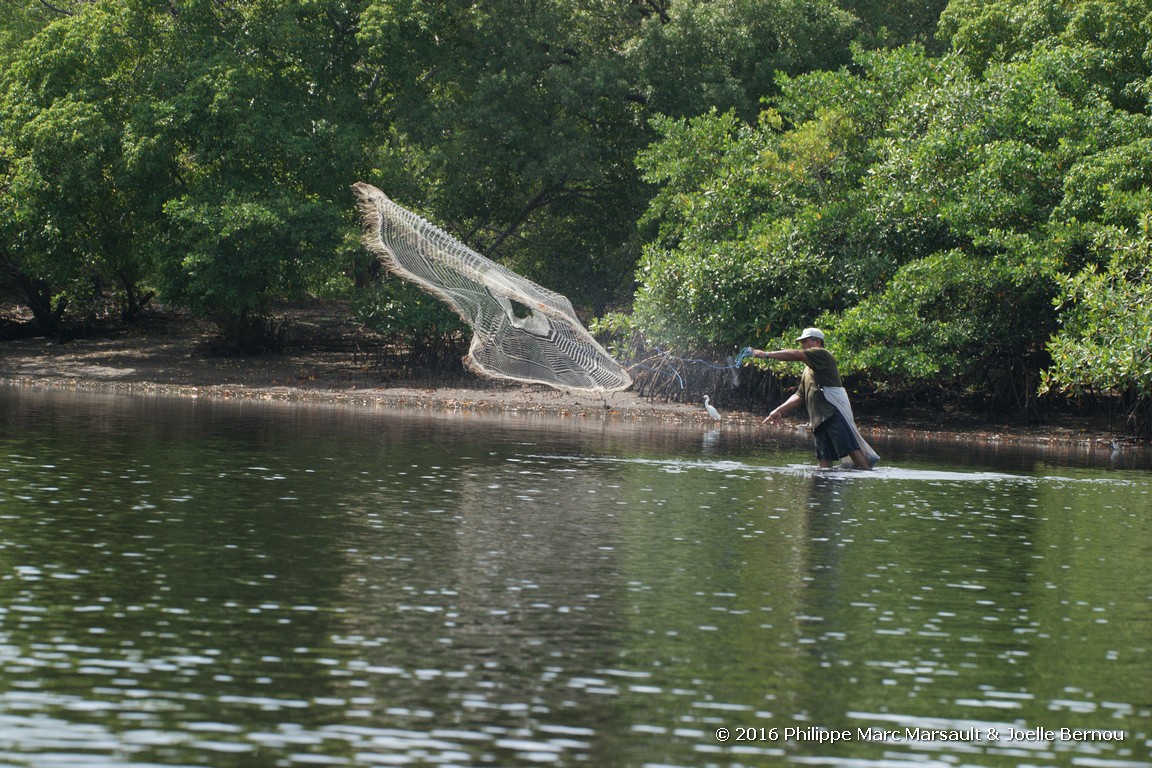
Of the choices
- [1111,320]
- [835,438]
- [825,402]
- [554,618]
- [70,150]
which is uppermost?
[70,150]

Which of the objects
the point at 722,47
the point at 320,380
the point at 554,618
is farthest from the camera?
the point at 722,47

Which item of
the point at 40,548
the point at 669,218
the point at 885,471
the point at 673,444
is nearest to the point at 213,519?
the point at 40,548

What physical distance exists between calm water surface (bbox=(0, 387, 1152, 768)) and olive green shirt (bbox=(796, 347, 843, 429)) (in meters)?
1.12

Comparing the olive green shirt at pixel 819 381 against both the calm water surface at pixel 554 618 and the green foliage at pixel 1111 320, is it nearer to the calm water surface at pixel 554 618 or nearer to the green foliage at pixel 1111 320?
the calm water surface at pixel 554 618

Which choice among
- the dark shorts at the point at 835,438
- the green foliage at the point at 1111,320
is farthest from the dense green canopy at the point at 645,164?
the dark shorts at the point at 835,438

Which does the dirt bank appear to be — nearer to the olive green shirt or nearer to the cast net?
the cast net

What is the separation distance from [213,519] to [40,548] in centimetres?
217

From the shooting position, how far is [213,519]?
14328 millimetres

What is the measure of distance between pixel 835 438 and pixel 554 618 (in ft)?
37.0

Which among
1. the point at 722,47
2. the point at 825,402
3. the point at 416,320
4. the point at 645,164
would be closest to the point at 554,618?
the point at 825,402

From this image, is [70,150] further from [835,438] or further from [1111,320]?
[1111,320]

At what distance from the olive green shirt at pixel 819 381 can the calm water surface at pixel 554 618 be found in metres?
1.12

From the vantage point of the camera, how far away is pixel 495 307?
93.2ft

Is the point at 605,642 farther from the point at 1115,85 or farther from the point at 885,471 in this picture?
the point at 1115,85
